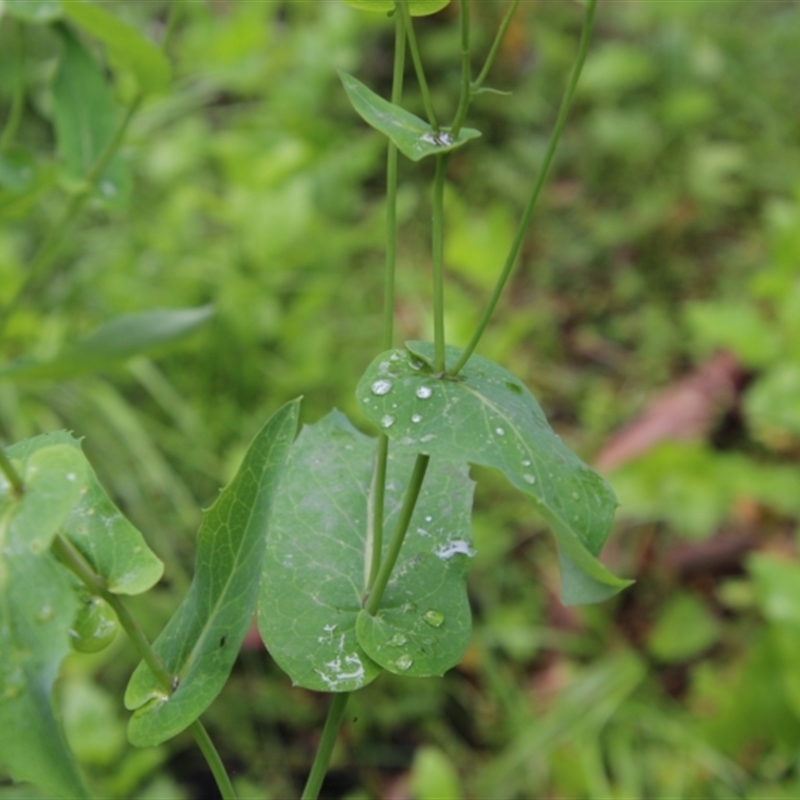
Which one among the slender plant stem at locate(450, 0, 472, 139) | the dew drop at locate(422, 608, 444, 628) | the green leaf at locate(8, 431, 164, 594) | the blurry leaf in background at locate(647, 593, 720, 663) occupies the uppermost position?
the slender plant stem at locate(450, 0, 472, 139)

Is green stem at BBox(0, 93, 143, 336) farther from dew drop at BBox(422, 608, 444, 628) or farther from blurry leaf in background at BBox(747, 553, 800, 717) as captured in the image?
blurry leaf in background at BBox(747, 553, 800, 717)

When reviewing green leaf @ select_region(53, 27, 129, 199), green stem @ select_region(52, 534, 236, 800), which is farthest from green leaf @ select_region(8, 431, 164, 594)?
green leaf @ select_region(53, 27, 129, 199)

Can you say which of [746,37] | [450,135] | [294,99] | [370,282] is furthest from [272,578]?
[746,37]

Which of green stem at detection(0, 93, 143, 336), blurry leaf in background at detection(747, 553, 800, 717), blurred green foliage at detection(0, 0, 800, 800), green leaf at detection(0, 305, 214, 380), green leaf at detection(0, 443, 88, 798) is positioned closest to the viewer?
green leaf at detection(0, 443, 88, 798)

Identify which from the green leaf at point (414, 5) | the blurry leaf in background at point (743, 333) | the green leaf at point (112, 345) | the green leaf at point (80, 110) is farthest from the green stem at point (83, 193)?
the blurry leaf in background at point (743, 333)

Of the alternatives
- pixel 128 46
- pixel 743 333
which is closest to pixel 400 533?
pixel 128 46

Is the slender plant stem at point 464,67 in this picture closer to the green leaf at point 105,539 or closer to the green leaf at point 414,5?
the green leaf at point 414,5

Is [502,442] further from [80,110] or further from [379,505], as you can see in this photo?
[80,110]
